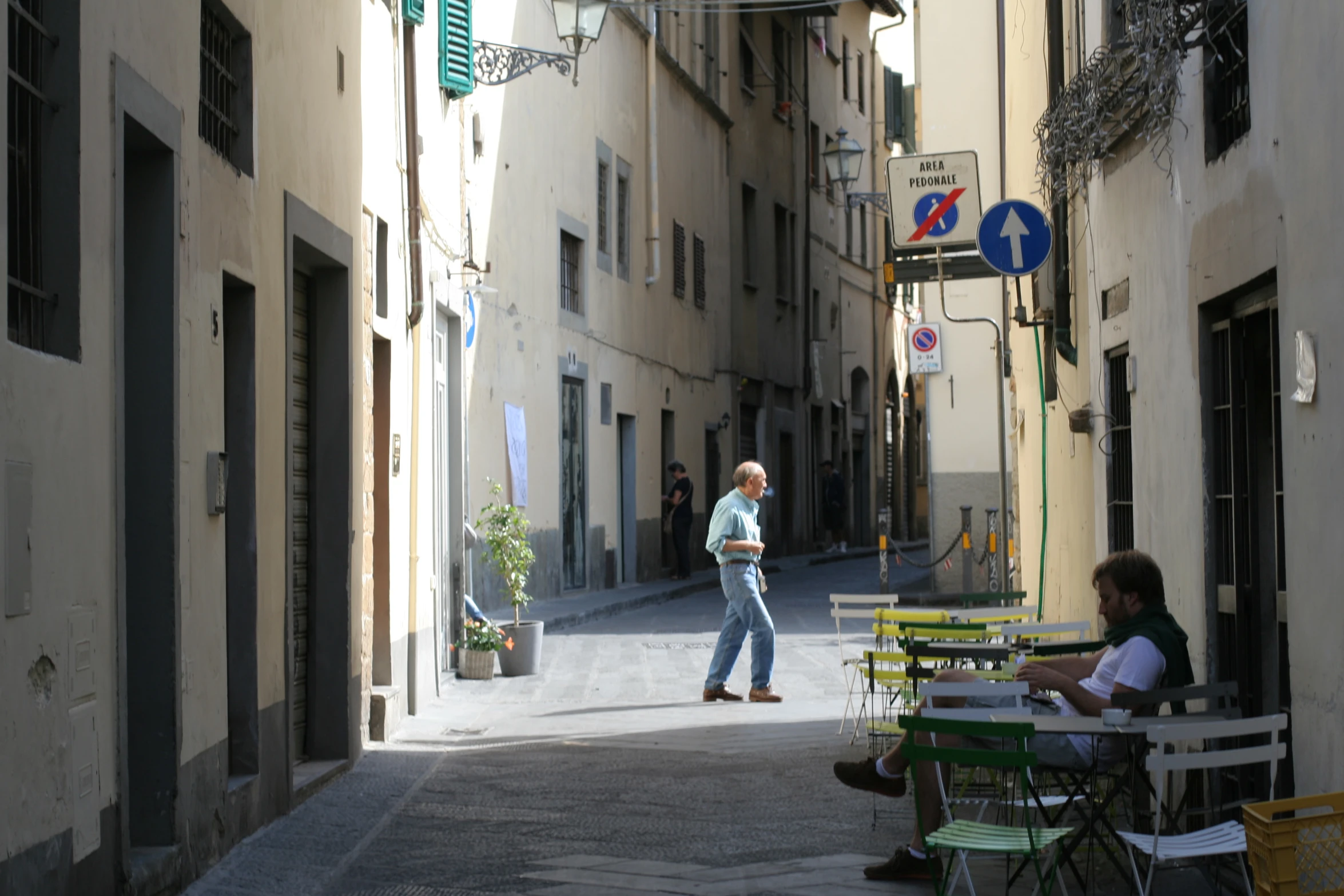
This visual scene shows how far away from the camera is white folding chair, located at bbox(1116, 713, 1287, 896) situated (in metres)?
4.99

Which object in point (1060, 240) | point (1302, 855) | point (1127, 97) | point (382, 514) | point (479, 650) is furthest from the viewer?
point (479, 650)

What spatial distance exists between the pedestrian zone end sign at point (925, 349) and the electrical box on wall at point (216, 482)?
50.9 ft

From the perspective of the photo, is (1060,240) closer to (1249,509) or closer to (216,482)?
(1249,509)

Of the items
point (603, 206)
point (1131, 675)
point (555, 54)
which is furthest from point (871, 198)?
point (1131, 675)

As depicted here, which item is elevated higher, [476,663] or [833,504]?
[833,504]

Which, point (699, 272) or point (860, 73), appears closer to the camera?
point (699, 272)

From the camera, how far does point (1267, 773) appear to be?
634 cm

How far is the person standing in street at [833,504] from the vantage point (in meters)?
36.4

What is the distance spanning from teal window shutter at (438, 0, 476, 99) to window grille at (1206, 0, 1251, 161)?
27.0 ft

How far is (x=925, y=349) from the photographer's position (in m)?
21.8

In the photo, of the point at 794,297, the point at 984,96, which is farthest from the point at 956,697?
the point at 794,297

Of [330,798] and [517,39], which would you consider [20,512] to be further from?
[517,39]

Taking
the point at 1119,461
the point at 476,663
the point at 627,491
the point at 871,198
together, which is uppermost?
the point at 871,198

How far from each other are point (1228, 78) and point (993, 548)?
Result: 11.9m
